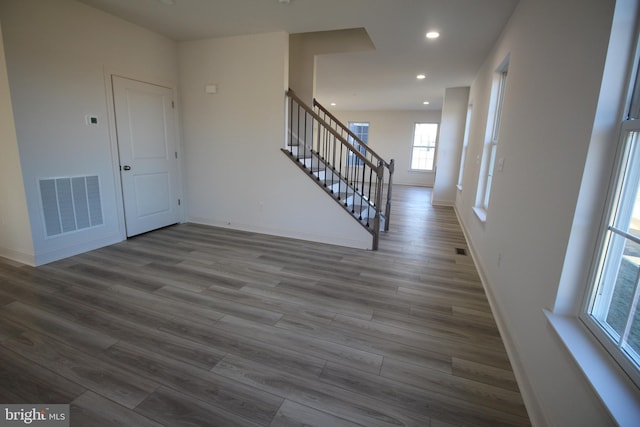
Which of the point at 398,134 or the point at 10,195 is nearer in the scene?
the point at 10,195

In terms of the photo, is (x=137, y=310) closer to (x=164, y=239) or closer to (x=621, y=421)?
(x=164, y=239)

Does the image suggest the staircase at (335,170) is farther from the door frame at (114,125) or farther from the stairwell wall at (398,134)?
the stairwell wall at (398,134)

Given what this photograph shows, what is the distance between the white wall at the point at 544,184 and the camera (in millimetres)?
1322

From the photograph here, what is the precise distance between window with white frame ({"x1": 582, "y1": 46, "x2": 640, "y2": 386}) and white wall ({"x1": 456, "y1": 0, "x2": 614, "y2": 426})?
133 mm

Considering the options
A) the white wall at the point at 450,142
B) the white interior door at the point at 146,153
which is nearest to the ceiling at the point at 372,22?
the white interior door at the point at 146,153

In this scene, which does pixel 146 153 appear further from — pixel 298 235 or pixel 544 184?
pixel 544 184

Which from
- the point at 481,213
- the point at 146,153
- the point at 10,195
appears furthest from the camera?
the point at 146,153

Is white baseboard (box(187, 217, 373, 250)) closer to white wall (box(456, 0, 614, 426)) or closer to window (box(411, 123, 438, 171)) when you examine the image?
white wall (box(456, 0, 614, 426))

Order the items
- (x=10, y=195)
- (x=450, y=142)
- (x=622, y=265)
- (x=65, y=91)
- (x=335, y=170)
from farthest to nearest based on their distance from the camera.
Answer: (x=450, y=142) → (x=335, y=170) → (x=65, y=91) → (x=10, y=195) → (x=622, y=265)

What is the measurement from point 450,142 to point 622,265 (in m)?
6.38

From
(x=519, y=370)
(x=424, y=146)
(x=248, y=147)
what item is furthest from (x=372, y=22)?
(x=424, y=146)

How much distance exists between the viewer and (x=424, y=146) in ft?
35.6

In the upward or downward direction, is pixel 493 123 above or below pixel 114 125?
above

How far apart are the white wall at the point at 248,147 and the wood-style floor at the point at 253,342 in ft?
3.02
